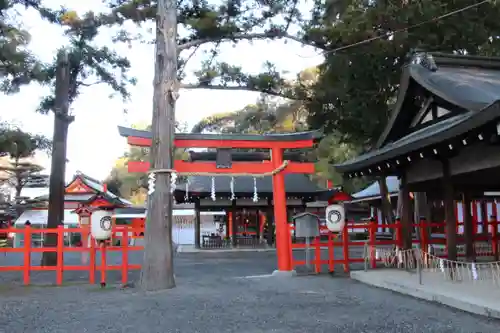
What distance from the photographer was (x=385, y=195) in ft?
56.5

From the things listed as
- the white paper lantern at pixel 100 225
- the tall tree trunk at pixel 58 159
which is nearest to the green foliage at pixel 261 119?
the tall tree trunk at pixel 58 159

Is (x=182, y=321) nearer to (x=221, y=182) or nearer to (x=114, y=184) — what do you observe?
(x=221, y=182)

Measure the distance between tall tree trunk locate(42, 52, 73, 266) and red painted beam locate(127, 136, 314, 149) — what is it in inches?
173

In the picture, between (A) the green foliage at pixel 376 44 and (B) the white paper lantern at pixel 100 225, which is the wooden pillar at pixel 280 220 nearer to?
(A) the green foliage at pixel 376 44

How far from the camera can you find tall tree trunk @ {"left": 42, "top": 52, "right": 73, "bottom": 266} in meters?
14.7

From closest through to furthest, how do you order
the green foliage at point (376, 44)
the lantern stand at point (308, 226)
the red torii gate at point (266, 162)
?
the red torii gate at point (266, 162), the lantern stand at point (308, 226), the green foliage at point (376, 44)

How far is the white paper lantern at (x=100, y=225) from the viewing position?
11.0 meters

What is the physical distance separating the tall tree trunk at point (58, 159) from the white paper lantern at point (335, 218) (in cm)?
835

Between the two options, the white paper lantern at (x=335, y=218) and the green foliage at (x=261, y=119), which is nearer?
the white paper lantern at (x=335, y=218)

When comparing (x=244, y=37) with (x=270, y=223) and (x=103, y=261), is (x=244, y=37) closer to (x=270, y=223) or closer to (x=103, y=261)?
(x=103, y=261)

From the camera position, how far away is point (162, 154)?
34.5ft

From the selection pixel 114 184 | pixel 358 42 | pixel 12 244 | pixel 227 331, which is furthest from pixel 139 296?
pixel 114 184

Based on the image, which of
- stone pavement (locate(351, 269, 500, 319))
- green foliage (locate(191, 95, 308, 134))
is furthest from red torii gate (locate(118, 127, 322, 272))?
green foliage (locate(191, 95, 308, 134))

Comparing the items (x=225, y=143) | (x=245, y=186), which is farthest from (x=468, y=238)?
(x=245, y=186)
